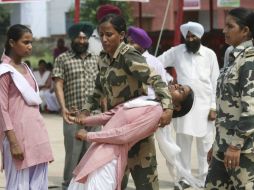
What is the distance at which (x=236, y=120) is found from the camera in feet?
14.6

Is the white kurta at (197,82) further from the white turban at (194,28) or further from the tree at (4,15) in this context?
the tree at (4,15)

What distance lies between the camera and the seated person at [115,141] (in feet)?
15.4

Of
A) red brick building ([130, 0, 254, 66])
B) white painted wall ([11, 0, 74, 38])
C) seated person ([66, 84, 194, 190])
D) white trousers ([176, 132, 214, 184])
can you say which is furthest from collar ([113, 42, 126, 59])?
white painted wall ([11, 0, 74, 38])

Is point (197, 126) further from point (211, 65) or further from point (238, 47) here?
point (238, 47)

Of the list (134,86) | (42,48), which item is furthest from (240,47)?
(42,48)

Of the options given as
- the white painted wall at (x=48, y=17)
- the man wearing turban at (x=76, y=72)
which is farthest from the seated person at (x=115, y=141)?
the white painted wall at (x=48, y=17)

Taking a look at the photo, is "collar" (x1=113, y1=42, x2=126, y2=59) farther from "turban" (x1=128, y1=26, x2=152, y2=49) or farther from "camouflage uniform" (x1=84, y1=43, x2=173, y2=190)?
"turban" (x1=128, y1=26, x2=152, y2=49)

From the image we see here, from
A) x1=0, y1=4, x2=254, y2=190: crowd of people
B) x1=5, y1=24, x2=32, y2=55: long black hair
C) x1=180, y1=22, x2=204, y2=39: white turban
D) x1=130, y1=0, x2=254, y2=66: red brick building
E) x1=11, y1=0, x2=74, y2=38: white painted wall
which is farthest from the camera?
x1=11, y1=0, x2=74, y2=38: white painted wall

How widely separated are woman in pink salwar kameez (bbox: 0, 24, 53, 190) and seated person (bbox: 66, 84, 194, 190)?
650 millimetres

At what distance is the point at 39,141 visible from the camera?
5.40 m

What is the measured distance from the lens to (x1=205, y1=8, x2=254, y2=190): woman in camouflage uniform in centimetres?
431

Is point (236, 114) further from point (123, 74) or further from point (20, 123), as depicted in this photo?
point (20, 123)

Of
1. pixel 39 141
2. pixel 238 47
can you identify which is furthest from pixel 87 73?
pixel 238 47

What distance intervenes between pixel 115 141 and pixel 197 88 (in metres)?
3.29
